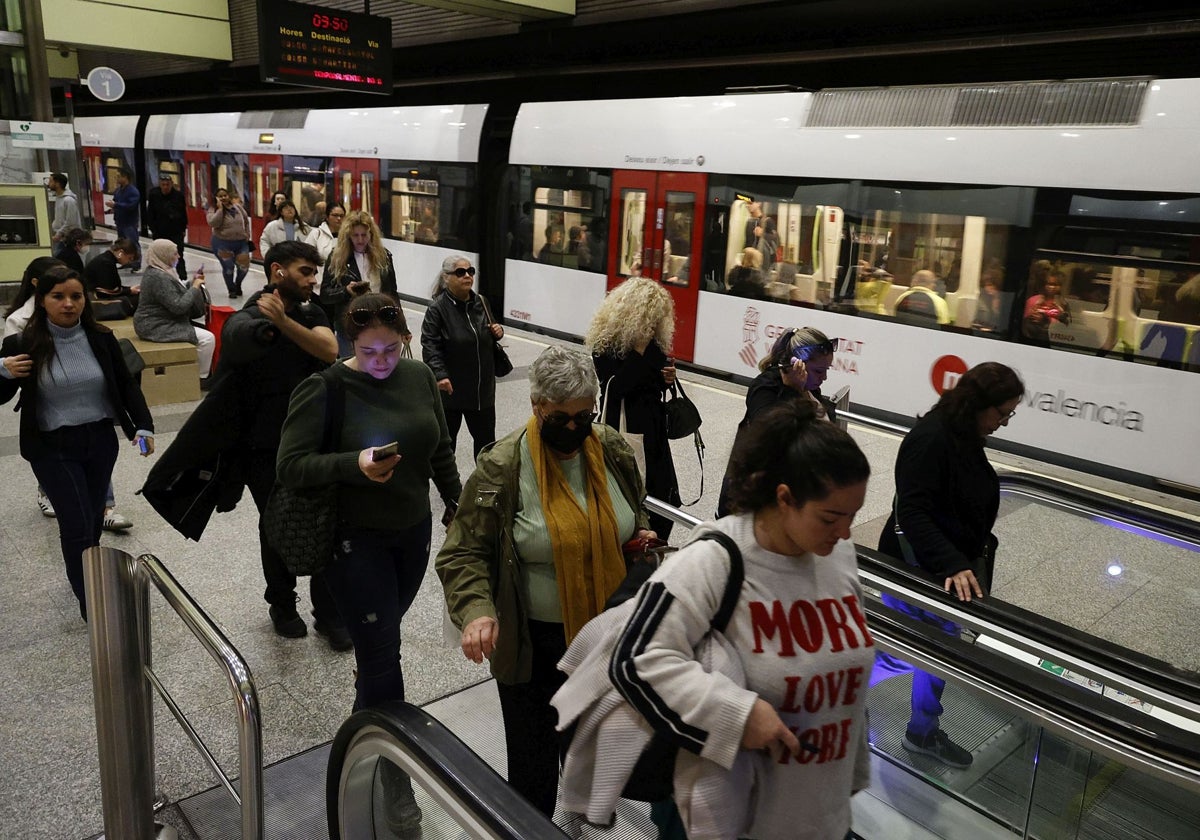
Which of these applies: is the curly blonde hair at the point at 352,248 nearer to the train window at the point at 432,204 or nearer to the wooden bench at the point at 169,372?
the wooden bench at the point at 169,372

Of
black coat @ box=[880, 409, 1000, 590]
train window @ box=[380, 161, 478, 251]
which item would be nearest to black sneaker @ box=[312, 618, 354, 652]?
black coat @ box=[880, 409, 1000, 590]

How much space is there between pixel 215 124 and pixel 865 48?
12554mm

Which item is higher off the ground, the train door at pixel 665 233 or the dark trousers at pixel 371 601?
the train door at pixel 665 233

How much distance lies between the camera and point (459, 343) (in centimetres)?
555

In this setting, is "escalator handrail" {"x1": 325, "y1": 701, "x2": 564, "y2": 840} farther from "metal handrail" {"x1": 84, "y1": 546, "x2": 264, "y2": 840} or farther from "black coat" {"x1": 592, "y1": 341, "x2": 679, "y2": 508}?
"black coat" {"x1": 592, "y1": 341, "x2": 679, "y2": 508}

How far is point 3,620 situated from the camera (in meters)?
4.39

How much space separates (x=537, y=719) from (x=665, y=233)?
317 inches

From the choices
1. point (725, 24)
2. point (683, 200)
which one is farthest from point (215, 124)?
point (683, 200)

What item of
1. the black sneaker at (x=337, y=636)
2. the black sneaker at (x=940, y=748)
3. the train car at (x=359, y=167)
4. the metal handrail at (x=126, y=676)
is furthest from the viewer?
the train car at (x=359, y=167)

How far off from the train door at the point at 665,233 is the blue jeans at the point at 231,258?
22.7ft

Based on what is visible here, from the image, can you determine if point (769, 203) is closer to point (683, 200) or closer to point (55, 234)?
point (683, 200)

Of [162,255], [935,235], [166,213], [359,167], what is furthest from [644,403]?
[166,213]

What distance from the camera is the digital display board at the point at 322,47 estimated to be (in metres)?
10.6

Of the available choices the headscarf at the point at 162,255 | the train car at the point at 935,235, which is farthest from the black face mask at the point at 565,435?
the headscarf at the point at 162,255
